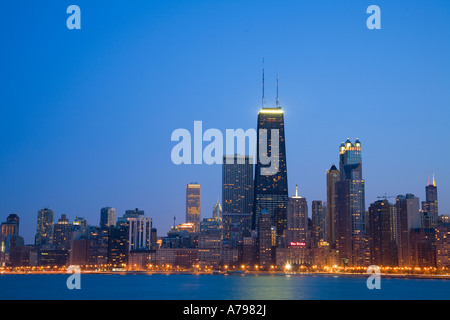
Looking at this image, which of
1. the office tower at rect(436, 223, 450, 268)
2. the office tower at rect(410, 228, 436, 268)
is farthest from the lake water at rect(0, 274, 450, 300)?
the office tower at rect(410, 228, 436, 268)

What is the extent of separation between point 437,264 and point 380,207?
30.9 m

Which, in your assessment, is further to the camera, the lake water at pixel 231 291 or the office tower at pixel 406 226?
the office tower at pixel 406 226

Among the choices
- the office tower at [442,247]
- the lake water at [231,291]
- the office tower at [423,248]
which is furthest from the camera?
the office tower at [423,248]

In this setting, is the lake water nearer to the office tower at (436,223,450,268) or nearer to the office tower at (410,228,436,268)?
the office tower at (436,223,450,268)

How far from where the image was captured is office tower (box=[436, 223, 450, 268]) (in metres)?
169

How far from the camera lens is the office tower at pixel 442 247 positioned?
16912cm

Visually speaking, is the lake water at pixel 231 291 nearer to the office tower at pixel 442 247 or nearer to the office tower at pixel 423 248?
the office tower at pixel 442 247

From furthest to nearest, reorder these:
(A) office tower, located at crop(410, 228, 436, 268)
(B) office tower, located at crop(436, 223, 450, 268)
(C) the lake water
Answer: (A) office tower, located at crop(410, 228, 436, 268) < (B) office tower, located at crop(436, 223, 450, 268) < (C) the lake water

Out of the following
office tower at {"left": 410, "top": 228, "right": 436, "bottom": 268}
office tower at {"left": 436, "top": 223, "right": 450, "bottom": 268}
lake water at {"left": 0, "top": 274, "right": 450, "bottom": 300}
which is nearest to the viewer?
lake water at {"left": 0, "top": 274, "right": 450, "bottom": 300}

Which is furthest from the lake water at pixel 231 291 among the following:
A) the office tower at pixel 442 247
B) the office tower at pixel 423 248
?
the office tower at pixel 423 248

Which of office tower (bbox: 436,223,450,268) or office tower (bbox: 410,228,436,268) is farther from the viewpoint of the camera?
office tower (bbox: 410,228,436,268)
